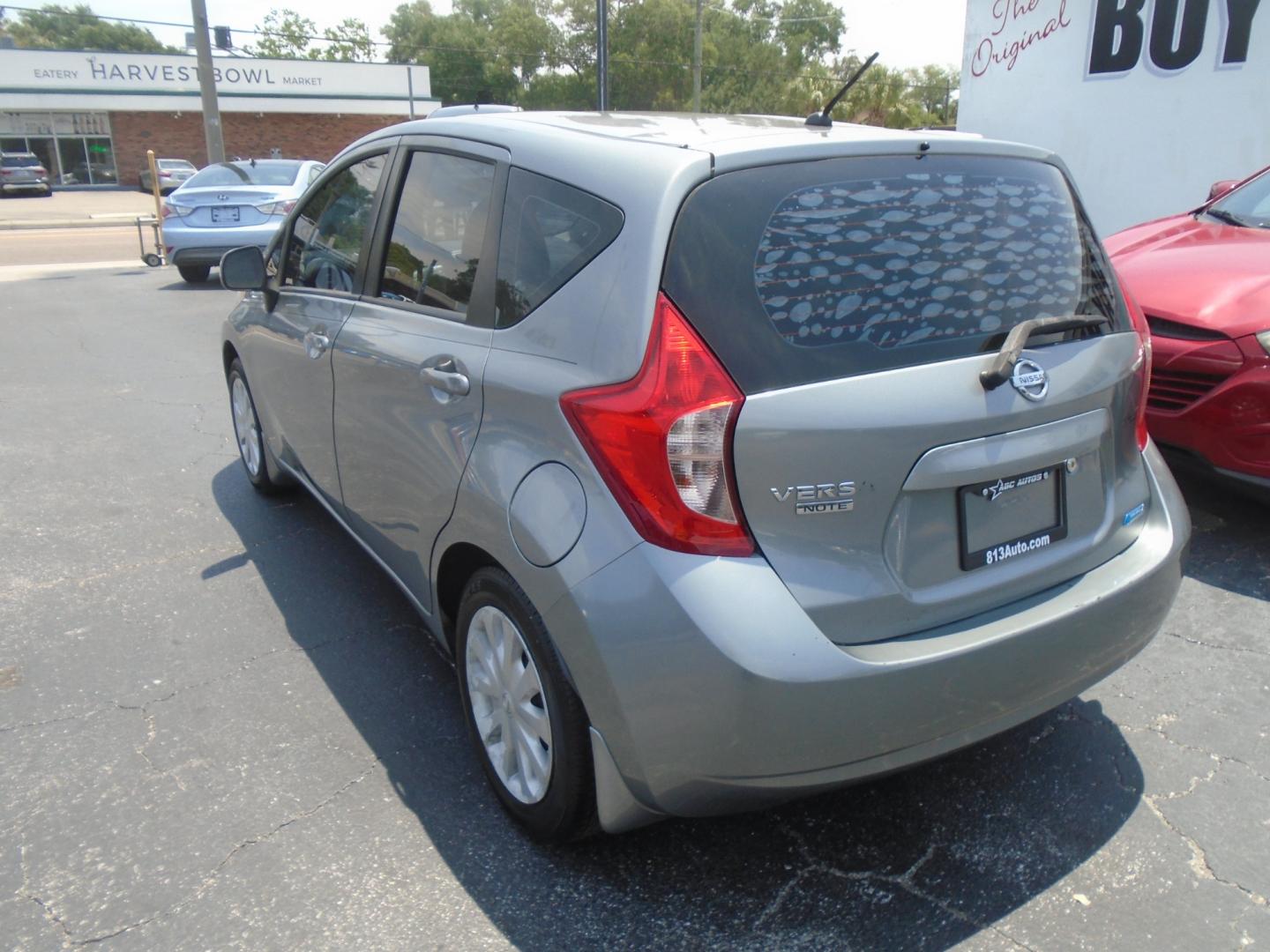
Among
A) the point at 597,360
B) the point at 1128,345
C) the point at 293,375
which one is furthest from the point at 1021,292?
the point at 293,375

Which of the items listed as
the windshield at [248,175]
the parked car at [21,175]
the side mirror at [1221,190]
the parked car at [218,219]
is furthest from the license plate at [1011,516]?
the parked car at [21,175]

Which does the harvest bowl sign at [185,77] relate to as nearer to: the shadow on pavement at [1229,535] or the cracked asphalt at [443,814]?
the shadow on pavement at [1229,535]

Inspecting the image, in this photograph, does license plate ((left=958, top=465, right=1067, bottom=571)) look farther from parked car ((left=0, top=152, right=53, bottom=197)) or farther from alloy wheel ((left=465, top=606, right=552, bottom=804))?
parked car ((left=0, top=152, right=53, bottom=197))

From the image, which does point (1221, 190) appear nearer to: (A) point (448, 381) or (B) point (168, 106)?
(A) point (448, 381)

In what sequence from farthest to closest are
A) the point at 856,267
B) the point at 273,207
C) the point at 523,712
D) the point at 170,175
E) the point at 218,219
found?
the point at 170,175, the point at 273,207, the point at 218,219, the point at 523,712, the point at 856,267

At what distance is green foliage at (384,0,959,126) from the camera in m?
61.5

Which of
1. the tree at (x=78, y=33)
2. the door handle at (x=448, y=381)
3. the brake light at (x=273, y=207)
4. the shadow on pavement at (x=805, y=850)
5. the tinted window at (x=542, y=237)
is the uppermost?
the tree at (x=78, y=33)

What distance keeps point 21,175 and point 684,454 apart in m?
44.6

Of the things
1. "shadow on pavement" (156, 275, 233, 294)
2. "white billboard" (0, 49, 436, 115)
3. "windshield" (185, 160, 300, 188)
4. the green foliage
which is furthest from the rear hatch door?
the green foliage

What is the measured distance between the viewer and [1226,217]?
5289 mm

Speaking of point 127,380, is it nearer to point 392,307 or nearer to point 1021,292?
point 392,307

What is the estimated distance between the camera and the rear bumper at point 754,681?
1996 millimetres

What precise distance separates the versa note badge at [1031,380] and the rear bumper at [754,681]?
47cm

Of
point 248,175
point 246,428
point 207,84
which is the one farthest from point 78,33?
point 246,428
